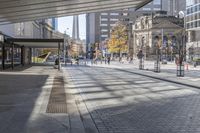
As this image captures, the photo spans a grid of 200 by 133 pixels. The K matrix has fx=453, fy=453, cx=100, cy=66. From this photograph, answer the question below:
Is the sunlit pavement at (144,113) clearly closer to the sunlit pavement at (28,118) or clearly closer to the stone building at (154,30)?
the sunlit pavement at (28,118)

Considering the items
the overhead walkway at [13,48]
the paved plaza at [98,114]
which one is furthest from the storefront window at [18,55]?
the paved plaza at [98,114]

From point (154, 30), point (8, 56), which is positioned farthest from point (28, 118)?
point (154, 30)

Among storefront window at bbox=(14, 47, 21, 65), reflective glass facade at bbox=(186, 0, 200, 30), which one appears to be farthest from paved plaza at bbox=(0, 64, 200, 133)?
reflective glass facade at bbox=(186, 0, 200, 30)

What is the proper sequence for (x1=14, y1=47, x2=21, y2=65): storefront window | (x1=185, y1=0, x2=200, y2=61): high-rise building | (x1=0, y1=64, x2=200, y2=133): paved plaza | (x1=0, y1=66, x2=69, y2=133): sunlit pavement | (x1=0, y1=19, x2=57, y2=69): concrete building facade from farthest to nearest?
(x1=185, y1=0, x2=200, y2=61): high-rise building
(x1=14, y1=47, x2=21, y2=65): storefront window
(x1=0, y1=19, x2=57, y2=69): concrete building facade
(x1=0, y1=64, x2=200, y2=133): paved plaza
(x1=0, y1=66, x2=69, y2=133): sunlit pavement

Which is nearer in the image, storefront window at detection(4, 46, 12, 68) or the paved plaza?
the paved plaza

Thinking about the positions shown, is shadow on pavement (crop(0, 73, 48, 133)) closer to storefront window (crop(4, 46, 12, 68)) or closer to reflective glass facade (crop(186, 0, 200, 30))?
storefront window (crop(4, 46, 12, 68))

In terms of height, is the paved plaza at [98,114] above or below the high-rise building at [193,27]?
below

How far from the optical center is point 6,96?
19.0 metres

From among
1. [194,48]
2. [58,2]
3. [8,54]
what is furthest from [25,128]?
[194,48]

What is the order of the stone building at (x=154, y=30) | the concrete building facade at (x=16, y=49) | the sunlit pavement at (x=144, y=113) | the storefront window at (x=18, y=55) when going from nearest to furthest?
the sunlit pavement at (x=144, y=113) → the concrete building facade at (x=16, y=49) → the storefront window at (x=18, y=55) → the stone building at (x=154, y=30)

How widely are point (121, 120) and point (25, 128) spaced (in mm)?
3081

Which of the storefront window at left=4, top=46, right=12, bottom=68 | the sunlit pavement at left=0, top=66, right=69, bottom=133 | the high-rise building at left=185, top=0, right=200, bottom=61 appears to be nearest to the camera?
the sunlit pavement at left=0, top=66, right=69, bottom=133

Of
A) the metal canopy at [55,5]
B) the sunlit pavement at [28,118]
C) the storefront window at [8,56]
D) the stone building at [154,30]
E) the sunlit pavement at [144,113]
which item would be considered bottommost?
the sunlit pavement at [144,113]

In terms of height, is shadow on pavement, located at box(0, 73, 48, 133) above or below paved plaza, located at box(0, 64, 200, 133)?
above
